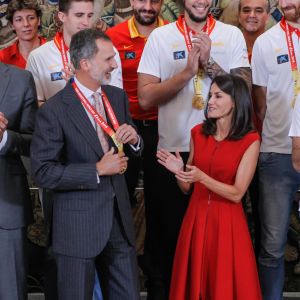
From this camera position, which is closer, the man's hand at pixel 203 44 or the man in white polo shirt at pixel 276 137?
the man's hand at pixel 203 44

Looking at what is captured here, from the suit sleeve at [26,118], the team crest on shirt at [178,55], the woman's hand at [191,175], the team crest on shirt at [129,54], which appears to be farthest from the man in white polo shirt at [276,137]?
the suit sleeve at [26,118]

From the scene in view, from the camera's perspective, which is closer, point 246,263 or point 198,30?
point 246,263

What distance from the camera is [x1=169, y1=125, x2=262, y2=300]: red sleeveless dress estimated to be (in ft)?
10.8

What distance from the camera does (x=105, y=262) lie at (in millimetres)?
3064

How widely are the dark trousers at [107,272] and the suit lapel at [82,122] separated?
0.36 meters

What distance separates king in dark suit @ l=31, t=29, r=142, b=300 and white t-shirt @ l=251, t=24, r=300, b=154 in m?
1.00

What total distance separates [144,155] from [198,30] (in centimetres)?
86

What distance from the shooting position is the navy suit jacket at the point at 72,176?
2869mm

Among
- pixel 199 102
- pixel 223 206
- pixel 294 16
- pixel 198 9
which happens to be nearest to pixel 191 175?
pixel 223 206

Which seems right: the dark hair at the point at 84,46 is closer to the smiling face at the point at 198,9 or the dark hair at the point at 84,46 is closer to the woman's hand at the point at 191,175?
the woman's hand at the point at 191,175

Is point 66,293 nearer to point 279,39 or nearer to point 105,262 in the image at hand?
point 105,262

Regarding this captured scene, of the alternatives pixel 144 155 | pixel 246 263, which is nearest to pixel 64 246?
pixel 246 263

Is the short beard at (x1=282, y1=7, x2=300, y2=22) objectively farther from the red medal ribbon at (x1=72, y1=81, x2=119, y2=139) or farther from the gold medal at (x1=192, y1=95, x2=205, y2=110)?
the red medal ribbon at (x1=72, y1=81, x2=119, y2=139)

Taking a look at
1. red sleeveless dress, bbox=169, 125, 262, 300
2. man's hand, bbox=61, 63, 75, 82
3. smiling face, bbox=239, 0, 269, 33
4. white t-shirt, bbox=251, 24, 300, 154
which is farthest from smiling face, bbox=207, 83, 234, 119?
smiling face, bbox=239, 0, 269, 33
